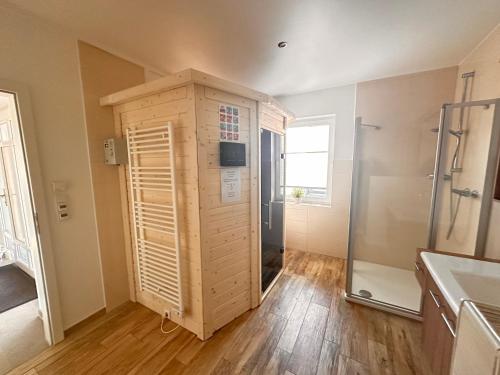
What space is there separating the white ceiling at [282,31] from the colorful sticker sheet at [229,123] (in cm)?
65

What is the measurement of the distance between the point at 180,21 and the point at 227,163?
1163 millimetres

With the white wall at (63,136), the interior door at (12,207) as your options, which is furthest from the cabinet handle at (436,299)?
the interior door at (12,207)

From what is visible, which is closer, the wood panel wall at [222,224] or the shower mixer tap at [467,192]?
the wood panel wall at [222,224]

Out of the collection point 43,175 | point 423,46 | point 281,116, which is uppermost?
point 423,46

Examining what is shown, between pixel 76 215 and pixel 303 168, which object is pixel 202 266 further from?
pixel 303 168

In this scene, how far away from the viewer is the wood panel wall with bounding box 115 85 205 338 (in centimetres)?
159

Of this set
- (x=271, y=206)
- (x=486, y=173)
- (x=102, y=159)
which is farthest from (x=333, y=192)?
(x=102, y=159)

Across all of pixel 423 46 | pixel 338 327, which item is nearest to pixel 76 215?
pixel 338 327

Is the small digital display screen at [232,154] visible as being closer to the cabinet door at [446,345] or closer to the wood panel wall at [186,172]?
the wood panel wall at [186,172]

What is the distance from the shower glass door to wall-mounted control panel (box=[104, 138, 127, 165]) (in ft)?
8.50

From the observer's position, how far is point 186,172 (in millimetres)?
1655

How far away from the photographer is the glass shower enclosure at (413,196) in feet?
5.55

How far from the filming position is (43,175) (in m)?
1.65

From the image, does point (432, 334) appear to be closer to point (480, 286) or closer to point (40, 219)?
point (480, 286)
